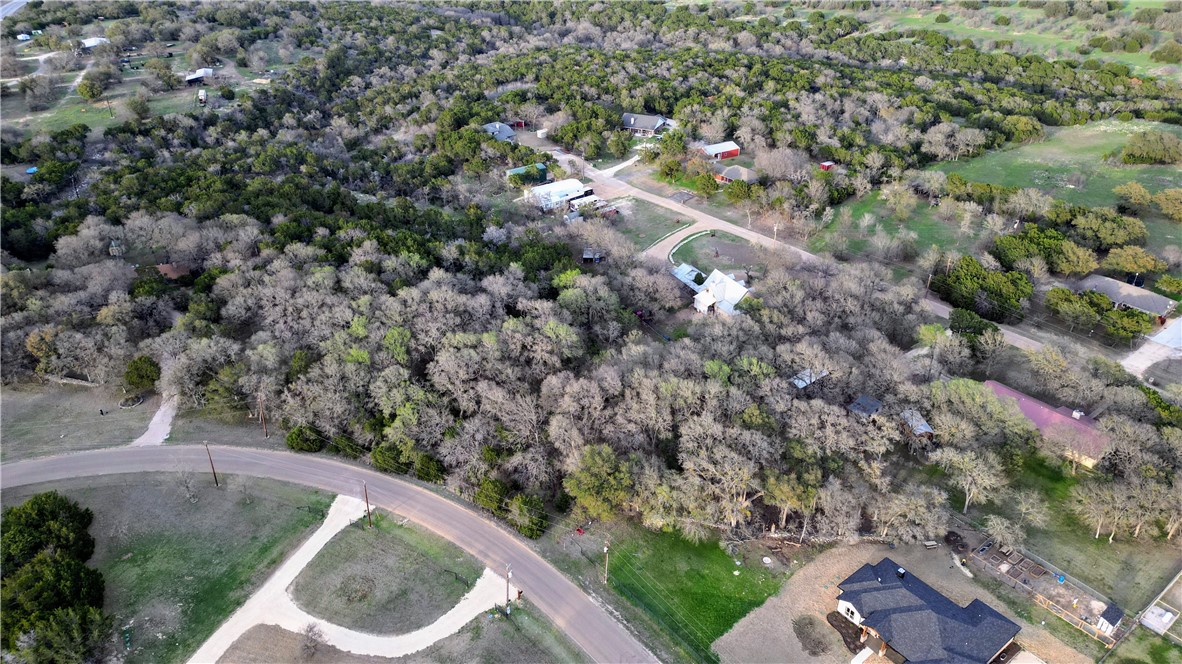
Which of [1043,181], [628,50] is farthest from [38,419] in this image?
[628,50]

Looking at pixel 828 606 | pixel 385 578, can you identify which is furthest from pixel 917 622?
pixel 385 578

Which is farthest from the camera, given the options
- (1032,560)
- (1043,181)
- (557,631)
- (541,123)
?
(541,123)

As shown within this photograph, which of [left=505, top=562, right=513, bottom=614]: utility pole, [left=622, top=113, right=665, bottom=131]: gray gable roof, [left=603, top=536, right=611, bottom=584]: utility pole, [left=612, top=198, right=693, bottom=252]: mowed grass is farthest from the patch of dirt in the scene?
[left=622, top=113, right=665, bottom=131]: gray gable roof

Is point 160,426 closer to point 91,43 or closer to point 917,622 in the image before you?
point 917,622

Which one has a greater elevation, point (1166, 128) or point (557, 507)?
point (1166, 128)

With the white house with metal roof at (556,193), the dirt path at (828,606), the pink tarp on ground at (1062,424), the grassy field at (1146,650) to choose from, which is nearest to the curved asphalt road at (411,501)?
the dirt path at (828,606)

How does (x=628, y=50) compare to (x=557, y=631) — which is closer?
(x=557, y=631)

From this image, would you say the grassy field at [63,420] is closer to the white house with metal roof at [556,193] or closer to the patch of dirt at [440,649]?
the patch of dirt at [440,649]

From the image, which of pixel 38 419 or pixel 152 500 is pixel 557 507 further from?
pixel 38 419
